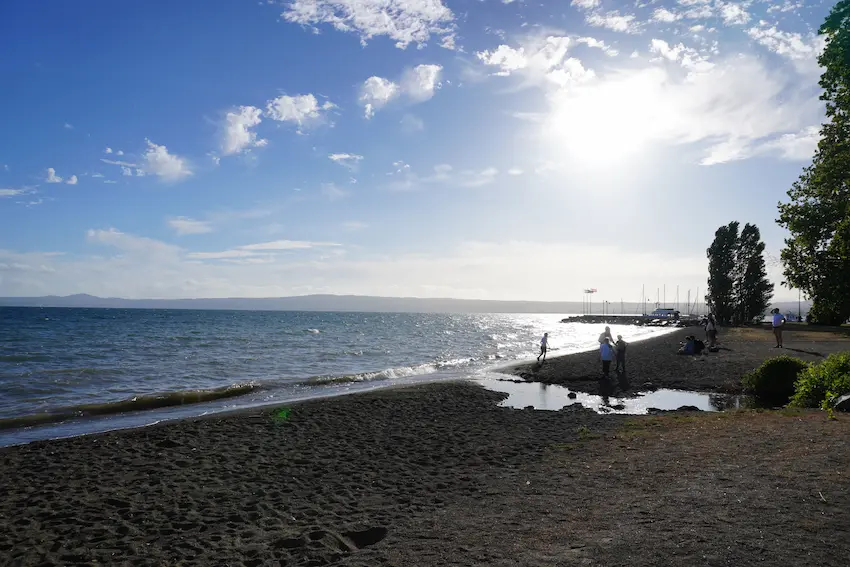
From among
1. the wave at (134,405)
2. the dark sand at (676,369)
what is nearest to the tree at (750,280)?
the dark sand at (676,369)

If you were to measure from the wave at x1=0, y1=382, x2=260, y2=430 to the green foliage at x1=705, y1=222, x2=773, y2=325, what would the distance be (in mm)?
71151

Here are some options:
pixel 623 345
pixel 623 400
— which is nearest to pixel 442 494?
pixel 623 400

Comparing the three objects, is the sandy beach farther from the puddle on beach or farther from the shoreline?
A: the puddle on beach

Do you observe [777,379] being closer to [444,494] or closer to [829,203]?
[829,203]

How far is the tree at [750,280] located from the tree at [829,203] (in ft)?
188

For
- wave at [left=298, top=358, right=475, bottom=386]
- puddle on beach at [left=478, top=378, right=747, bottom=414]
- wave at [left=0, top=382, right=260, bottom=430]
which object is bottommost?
wave at [left=298, top=358, right=475, bottom=386]

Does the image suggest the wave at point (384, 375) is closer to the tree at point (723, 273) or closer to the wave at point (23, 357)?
the wave at point (23, 357)

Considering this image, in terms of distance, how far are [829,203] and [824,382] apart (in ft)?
23.3

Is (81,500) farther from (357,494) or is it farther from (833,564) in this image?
(833,564)

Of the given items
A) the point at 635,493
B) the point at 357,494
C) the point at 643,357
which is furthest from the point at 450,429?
the point at 643,357

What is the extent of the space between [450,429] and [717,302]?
73.2 m

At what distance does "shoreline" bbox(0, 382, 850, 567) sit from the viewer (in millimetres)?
5621

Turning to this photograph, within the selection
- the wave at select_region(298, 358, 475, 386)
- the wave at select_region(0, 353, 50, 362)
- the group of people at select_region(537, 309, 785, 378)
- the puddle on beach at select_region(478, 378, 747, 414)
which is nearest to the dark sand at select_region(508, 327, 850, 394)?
the group of people at select_region(537, 309, 785, 378)

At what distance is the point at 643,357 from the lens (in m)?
30.6
